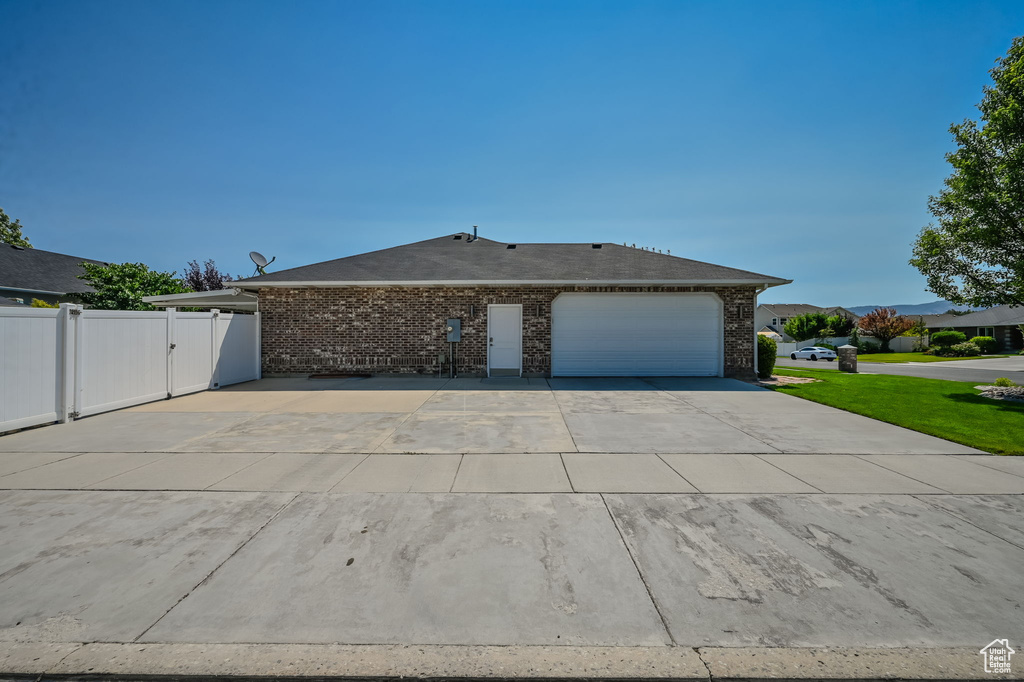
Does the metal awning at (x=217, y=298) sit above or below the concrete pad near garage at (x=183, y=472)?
above

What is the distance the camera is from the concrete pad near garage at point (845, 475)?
438cm

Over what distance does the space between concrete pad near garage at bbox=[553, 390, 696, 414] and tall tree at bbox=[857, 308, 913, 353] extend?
45.1 meters

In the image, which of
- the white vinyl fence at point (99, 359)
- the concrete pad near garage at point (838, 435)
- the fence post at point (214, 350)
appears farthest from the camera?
the fence post at point (214, 350)

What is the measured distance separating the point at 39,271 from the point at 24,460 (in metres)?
26.7

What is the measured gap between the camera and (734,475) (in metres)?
4.79

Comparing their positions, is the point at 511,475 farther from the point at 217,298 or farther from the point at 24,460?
the point at 217,298

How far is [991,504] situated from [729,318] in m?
9.35

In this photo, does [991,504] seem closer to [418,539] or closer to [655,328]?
[418,539]

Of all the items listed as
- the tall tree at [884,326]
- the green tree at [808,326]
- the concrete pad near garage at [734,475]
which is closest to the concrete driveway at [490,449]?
the concrete pad near garage at [734,475]

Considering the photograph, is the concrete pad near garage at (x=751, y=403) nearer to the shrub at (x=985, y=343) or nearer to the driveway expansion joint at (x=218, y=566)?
the driveway expansion joint at (x=218, y=566)

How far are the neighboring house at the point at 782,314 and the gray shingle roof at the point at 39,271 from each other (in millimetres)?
58464

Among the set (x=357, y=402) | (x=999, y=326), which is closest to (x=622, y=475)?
(x=357, y=402)

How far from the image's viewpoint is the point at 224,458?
5391 millimetres

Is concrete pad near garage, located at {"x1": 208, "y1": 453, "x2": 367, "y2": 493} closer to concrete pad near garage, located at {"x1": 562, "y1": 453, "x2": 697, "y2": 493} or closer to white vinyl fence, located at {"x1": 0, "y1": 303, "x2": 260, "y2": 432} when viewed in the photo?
concrete pad near garage, located at {"x1": 562, "y1": 453, "x2": 697, "y2": 493}
